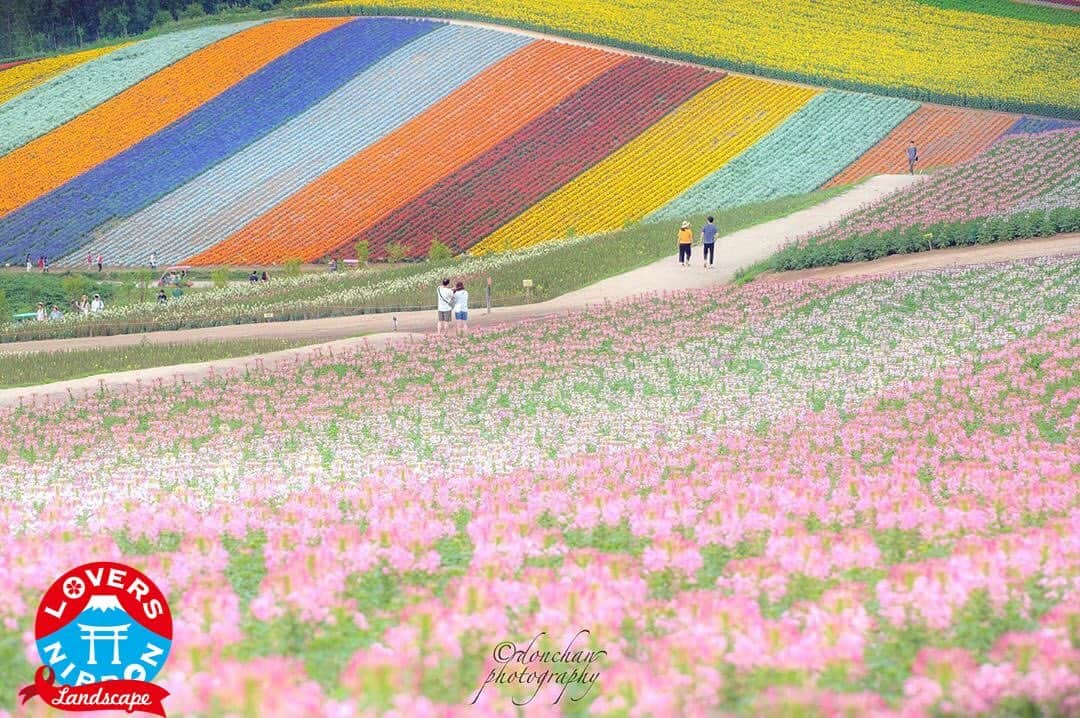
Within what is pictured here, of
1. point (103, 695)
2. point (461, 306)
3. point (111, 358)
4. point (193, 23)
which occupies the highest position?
point (193, 23)

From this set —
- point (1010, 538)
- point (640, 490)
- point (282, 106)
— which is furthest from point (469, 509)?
point (282, 106)

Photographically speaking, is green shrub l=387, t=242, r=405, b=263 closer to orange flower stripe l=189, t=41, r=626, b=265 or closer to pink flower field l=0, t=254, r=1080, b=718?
orange flower stripe l=189, t=41, r=626, b=265

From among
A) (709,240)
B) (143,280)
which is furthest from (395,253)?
(709,240)

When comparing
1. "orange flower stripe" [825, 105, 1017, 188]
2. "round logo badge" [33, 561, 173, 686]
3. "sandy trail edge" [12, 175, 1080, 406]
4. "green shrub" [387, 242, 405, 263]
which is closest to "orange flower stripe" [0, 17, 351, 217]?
"green shrub" [387, 242, 405, 263]

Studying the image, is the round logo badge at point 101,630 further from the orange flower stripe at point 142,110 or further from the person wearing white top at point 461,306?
the orange flower stripe at point 142,110

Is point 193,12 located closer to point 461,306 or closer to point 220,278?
point 220,278

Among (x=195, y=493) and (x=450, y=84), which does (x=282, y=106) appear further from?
(x=195, y=493)
